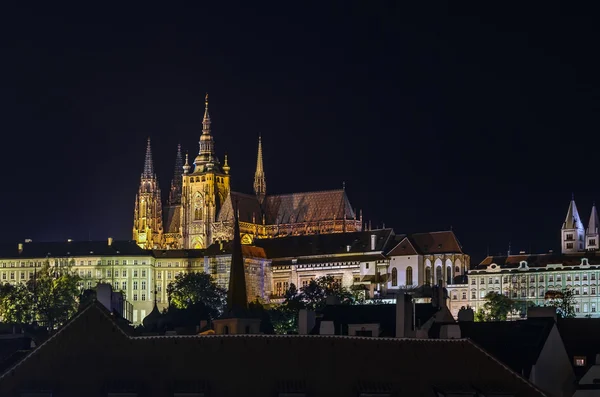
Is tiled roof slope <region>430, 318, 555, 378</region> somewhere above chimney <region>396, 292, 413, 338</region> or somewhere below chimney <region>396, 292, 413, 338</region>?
below

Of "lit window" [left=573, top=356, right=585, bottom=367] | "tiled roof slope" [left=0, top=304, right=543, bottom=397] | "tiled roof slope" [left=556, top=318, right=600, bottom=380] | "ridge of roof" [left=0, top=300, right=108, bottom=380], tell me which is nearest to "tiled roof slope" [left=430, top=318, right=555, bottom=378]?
"tiled roof slope" [left=556, top=318, right=600, bottom=380]

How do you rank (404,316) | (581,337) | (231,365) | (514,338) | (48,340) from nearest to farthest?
(231,365)
(48,340)
(404,316)
(514,338)
(581,337)

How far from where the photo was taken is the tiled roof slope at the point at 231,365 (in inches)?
2625

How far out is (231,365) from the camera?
6712cm

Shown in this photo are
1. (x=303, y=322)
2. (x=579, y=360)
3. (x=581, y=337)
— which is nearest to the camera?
(x=303, y=322)

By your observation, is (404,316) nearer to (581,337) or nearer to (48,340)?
(581,337)

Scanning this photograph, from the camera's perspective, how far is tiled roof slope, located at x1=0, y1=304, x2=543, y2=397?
219 ft

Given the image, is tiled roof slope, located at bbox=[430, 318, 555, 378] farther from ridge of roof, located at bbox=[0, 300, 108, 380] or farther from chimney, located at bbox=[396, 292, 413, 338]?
ridge of roof, located at bbox=[0, 300, 108, 380]

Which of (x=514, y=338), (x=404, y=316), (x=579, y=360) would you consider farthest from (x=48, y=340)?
(x=579, y=360)

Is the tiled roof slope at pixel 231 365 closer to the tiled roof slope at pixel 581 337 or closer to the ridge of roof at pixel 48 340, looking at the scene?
the ridge of roof at pixel 48 340

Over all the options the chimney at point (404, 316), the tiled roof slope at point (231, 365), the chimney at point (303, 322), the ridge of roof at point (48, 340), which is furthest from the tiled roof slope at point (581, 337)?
the ridge of roof at point (48, 340)

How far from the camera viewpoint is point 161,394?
66125mm

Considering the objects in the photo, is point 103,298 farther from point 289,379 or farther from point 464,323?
point 464,323

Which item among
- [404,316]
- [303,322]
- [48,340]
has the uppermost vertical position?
[404,316]
